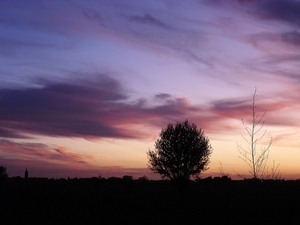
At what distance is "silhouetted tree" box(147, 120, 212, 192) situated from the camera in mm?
64625

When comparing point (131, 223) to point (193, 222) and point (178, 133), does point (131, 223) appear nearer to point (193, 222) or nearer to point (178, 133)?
point (193, 222)

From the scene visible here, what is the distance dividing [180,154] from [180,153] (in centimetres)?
16

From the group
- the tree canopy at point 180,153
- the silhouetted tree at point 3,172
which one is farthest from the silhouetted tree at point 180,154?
the silhouetted tree at point 3,172

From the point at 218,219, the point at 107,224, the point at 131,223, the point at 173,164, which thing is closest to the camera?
the point at 107,224

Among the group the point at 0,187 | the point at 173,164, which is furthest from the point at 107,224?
the point at 0,187

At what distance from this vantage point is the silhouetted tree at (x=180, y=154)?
6462 cm

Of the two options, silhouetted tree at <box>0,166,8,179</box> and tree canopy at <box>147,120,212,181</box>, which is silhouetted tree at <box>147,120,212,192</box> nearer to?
tree canopy at <box>147,120,212,181</box>

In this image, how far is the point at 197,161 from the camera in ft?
213

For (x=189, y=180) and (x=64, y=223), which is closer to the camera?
(x=64, y=223)

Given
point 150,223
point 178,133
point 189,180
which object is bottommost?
point 150,223

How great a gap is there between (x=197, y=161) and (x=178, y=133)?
539 cm

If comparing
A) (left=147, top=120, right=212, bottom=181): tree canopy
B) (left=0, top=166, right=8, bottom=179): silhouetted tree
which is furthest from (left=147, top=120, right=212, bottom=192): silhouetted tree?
(left=0, top=166, right=8, bottom=179): silhouetted tree

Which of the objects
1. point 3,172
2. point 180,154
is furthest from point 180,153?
point 3,172

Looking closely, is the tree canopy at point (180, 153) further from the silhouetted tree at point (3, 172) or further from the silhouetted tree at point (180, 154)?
the silhouetted tree at point (3, 172)
